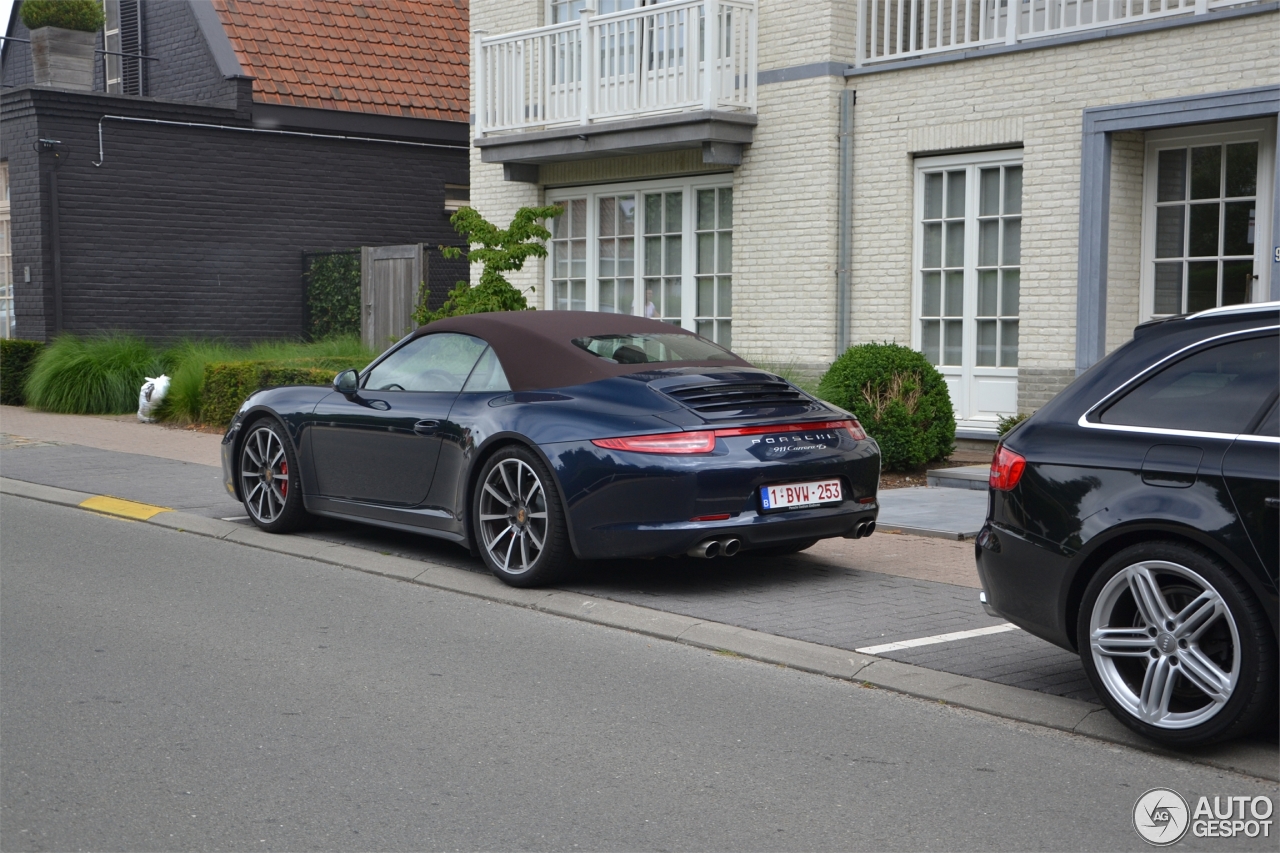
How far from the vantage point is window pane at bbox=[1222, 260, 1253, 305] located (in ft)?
39.2

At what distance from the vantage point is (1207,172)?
12.3m

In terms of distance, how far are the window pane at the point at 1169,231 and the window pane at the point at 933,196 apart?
6.86 feet

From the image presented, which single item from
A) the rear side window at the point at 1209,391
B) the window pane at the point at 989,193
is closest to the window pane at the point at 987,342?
the window pane at the point at 989,193

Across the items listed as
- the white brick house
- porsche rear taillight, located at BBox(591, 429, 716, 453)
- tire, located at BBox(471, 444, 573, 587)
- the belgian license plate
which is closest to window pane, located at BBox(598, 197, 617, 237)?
the white brick house

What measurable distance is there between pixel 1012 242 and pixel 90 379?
38.4 feet

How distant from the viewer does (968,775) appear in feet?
15.5

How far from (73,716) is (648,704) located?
2.14 metres

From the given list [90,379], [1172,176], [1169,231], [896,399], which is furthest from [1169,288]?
[90,379]

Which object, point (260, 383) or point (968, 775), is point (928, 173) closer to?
point (260, 383)

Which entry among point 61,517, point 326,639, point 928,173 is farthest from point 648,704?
point 928,173

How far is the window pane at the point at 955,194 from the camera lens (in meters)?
13.7

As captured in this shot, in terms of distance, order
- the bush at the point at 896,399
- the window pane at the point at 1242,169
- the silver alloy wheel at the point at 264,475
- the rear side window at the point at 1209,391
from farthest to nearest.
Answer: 1. the bush at the point at 896,399
2. the window pane at the point at 1242,169
3. the silver alloy wheel at the point at 264,475
4. the rear side window at the point at 1209,391

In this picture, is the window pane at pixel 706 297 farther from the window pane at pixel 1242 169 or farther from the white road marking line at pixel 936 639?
the white road marking line at pixel 936 639

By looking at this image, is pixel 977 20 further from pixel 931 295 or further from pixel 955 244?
pixel 931 295
